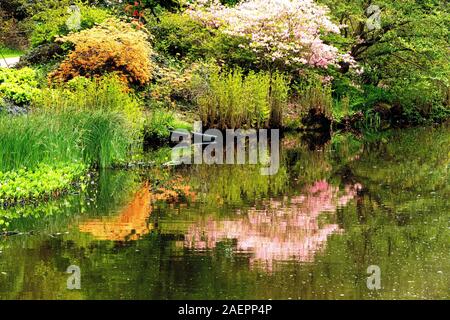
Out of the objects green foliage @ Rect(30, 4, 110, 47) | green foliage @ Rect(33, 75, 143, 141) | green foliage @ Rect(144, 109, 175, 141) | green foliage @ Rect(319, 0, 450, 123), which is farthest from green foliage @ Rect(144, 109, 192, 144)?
green foliage @ Rect(319, 0, 450, 123)

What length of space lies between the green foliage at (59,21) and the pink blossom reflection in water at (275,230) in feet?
42.9

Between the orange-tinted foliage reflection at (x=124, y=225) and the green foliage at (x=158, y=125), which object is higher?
the green foliage at (x=158, y=125)

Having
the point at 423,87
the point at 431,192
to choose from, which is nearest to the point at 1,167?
the point at 431,192

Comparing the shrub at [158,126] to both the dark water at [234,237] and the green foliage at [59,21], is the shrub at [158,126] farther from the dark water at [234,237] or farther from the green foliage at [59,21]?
the green foliage at [59,21]

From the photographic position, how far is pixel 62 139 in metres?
13.1

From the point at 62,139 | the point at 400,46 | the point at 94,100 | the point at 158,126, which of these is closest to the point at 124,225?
the point at 62,139

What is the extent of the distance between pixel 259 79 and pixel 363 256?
14.2 metres

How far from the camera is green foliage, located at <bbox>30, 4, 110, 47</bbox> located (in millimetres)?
23688

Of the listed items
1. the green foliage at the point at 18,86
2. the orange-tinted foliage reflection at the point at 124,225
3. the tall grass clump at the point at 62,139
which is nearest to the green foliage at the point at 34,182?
the tall grass clump at the point at 62,139

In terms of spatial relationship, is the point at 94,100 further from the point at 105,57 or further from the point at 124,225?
the point at 124,225

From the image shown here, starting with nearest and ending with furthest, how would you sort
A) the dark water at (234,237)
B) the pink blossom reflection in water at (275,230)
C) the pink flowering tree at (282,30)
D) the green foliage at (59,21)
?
the dark water at (234,237), the pink blossom reflection in water at (275,230), the pink flowering tree at (282,30), the green foliage at (59,21)

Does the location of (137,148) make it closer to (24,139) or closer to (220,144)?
(220,144)

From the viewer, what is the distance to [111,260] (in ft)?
26.7

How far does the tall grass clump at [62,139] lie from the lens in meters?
11.7
